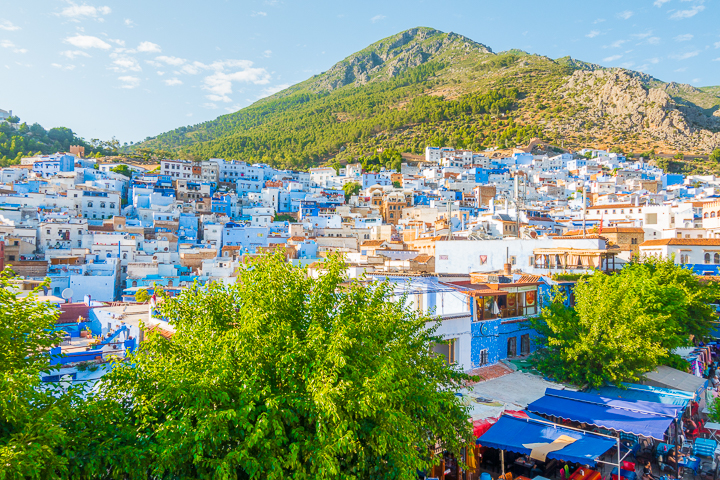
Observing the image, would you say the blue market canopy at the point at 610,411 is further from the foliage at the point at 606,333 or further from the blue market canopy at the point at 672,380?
the blue market canopy at the point at 672,380

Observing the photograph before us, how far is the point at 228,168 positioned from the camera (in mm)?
81000

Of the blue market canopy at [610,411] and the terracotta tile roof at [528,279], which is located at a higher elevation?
the terracotta tile roof at [528,279]

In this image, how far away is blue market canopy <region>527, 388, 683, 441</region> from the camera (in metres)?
11.4

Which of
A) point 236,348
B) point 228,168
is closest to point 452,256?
point 236,348

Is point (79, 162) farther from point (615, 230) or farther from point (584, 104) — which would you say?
point (584, 104)

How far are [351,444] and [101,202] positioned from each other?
190 feet

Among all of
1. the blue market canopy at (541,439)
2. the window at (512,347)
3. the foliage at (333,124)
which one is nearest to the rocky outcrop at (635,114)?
the foliage at (333,124)

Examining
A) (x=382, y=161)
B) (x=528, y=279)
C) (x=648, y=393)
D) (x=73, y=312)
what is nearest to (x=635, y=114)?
(x=382, y=161)

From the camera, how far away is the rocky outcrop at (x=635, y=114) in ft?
366

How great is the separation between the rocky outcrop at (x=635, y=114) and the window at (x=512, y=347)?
117333mm

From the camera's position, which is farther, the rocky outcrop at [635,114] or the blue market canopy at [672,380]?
the rocky outcrop at [635,114]

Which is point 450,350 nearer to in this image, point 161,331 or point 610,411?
point 610,411

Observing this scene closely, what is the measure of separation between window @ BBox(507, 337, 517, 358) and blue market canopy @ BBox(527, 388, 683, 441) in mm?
3002

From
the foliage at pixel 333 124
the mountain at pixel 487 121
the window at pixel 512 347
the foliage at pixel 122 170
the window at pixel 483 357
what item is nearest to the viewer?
the window at pixel 483 357
